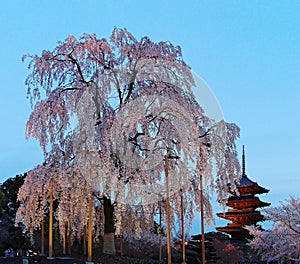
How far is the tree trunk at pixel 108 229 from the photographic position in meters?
16.0

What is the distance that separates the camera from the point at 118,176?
14.8 metres

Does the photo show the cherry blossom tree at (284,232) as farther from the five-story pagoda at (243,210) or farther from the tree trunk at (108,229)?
the five-story pagoda at (243,210)

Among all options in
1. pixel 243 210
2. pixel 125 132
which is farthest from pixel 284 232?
pixel 243 210

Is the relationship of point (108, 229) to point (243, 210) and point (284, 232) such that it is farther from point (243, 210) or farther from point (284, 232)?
point (243, 210)

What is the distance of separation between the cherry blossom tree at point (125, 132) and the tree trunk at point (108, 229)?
4cm

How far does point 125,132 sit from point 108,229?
11.5 ft

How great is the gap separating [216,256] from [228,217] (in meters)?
7.97

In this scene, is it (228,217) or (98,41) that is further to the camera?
(228,217)

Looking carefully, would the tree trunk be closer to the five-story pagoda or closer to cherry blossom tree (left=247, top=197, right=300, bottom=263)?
cherry blossom tree (left=247, top=197, right=300, bottom=263)

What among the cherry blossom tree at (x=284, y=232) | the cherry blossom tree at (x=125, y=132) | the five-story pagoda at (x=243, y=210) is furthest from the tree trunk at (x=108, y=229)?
the five-story pagoda at (x=243, y=210)

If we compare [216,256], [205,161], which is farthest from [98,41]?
[216,256]

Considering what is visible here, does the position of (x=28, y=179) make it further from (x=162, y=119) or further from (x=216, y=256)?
(x=216, y=256)

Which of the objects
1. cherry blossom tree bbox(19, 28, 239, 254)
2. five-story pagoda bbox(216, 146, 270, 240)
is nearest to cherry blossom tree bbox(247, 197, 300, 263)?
cherry blossom tree bbox(19, 28, 239, 254)

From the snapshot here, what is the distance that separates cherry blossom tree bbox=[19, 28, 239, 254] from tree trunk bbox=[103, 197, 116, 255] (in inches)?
1.5
